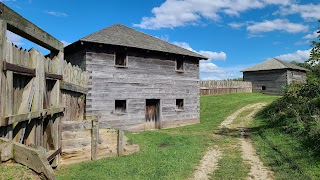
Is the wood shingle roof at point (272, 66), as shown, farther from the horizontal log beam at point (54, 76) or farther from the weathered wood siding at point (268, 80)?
the horizontal log beam at point (54, 76)

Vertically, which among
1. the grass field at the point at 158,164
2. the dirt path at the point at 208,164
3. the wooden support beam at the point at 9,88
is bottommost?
the dirt path at the point at 208,164

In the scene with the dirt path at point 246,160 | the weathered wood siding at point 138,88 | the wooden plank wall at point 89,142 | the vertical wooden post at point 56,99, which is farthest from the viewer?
the weathered wood siding at point 138,88

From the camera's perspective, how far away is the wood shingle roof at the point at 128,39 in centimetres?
1627

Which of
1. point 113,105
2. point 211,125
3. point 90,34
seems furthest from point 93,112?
point 211,125

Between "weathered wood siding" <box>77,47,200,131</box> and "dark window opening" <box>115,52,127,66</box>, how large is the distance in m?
0.35

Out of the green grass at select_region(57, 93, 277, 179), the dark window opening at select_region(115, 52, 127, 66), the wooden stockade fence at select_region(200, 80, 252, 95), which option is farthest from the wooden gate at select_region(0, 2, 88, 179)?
the wooden stockade fence at select_region(200, 80, 252, 95)

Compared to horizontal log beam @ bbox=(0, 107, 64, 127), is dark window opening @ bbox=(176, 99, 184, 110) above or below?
below

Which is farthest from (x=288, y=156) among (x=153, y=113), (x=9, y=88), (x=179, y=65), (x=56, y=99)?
(x=179, y=65)

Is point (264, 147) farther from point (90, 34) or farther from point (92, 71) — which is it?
point (90, 34)

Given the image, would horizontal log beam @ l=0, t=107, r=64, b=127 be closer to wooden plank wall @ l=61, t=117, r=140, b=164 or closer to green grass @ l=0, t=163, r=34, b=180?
green grass @ l=0, t=163, r=34, b=180

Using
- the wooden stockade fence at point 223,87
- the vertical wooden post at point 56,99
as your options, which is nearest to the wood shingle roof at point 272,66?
the wooden stockade fence at point 223,87

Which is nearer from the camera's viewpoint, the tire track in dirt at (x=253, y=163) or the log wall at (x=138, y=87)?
the tire track in dirt at (x=253, y=163)

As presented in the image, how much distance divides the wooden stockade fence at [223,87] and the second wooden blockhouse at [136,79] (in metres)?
14.4

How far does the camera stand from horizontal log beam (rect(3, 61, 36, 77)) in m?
4.56
